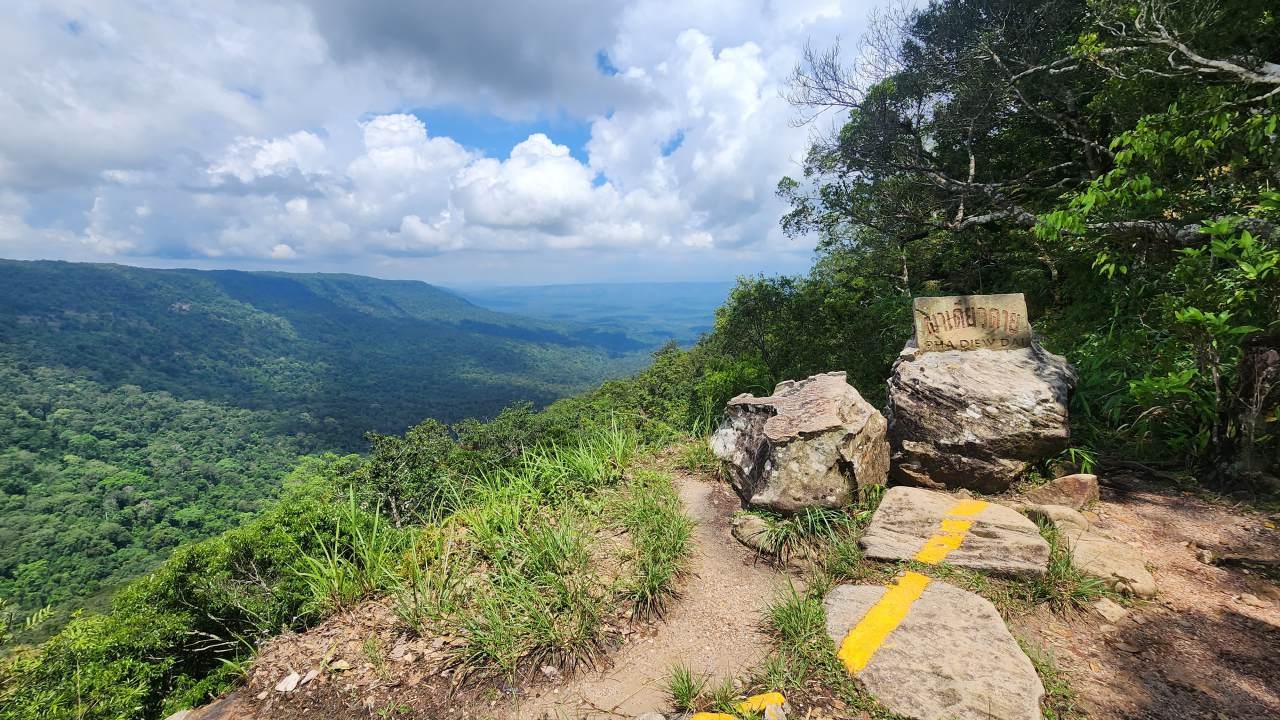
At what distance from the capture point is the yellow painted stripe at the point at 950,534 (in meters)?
4.01

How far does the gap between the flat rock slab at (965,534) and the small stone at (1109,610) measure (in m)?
0.34

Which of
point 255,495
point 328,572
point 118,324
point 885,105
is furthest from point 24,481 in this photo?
point 118,324

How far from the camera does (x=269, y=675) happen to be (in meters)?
3.81

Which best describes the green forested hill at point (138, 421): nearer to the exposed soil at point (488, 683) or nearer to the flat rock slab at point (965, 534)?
the exposed soil at point (488, 683)

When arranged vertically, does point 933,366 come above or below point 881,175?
below

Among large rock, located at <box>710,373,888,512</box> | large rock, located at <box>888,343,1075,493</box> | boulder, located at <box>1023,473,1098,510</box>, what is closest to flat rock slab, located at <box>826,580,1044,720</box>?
large rock, located at <box>710,373,888,512</box>

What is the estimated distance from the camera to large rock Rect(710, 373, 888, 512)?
481cm

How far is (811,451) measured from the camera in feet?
16.1

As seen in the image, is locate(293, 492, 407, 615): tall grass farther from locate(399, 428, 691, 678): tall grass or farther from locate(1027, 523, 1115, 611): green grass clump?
locate(1027, 523, 1115, 611): green grass clump

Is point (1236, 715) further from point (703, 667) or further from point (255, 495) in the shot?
point (255, 495)

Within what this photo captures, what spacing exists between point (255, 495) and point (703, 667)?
83699 mm

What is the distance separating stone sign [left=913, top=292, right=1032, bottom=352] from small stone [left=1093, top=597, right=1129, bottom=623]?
11.9 feet

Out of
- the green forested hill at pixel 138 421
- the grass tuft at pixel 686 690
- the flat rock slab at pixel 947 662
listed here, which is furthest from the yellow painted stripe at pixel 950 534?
the green forested hill at pixel 138 421

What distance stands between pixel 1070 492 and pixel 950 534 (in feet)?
5.73
